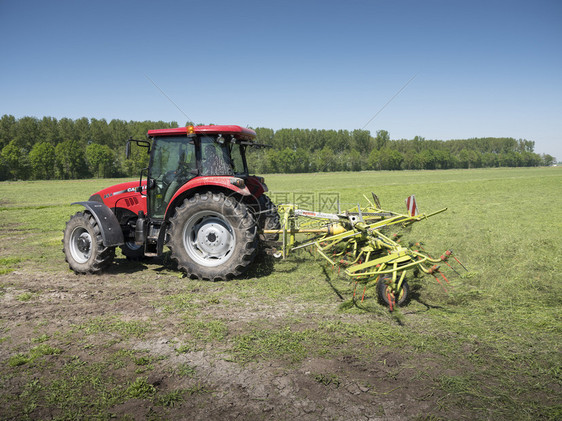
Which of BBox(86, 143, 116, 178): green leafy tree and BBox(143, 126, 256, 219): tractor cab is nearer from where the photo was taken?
BBox(143, 126, 256, 219): tractor cab

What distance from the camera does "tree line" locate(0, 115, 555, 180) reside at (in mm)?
65438

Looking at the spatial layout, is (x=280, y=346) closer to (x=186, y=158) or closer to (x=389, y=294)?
(x=389, y=294)

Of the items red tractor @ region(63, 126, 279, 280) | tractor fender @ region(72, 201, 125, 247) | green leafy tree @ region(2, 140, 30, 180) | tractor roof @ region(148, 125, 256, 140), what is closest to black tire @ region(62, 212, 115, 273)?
red tractor @ region(63, 126, 279, 280)

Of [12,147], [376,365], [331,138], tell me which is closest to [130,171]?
[12,147]

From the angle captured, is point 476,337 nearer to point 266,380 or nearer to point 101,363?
point 266,380

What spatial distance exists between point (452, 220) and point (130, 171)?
6450 centimetres

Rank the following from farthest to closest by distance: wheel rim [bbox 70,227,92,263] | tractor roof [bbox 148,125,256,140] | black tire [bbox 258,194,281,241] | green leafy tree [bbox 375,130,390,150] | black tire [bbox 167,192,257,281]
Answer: green leafy tree [bbox 375,130,390,150] < black tire [bbox 258,194,281,241] < wheel rim [bbox 70,227,92,263] < tractor roof [bbox 148,125,256,140] < black tire [bbox 167,192,257,281]

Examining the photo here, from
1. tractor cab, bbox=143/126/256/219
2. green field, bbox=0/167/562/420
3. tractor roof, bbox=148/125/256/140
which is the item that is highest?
tractor roof, bbox=148/125/256/140

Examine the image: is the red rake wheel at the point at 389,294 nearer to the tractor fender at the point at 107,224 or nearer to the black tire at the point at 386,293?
the black tire at the point at 386,293

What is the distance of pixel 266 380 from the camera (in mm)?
3020

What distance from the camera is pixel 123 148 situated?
222 ft

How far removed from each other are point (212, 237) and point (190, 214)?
53 centimetres

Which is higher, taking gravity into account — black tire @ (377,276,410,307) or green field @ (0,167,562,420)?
black tire @ (377,276,410,307)

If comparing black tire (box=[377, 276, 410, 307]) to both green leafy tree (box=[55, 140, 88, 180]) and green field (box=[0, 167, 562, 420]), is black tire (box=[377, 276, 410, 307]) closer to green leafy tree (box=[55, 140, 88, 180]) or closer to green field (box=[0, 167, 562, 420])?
green field (box=[0, 167, 562, 420])
